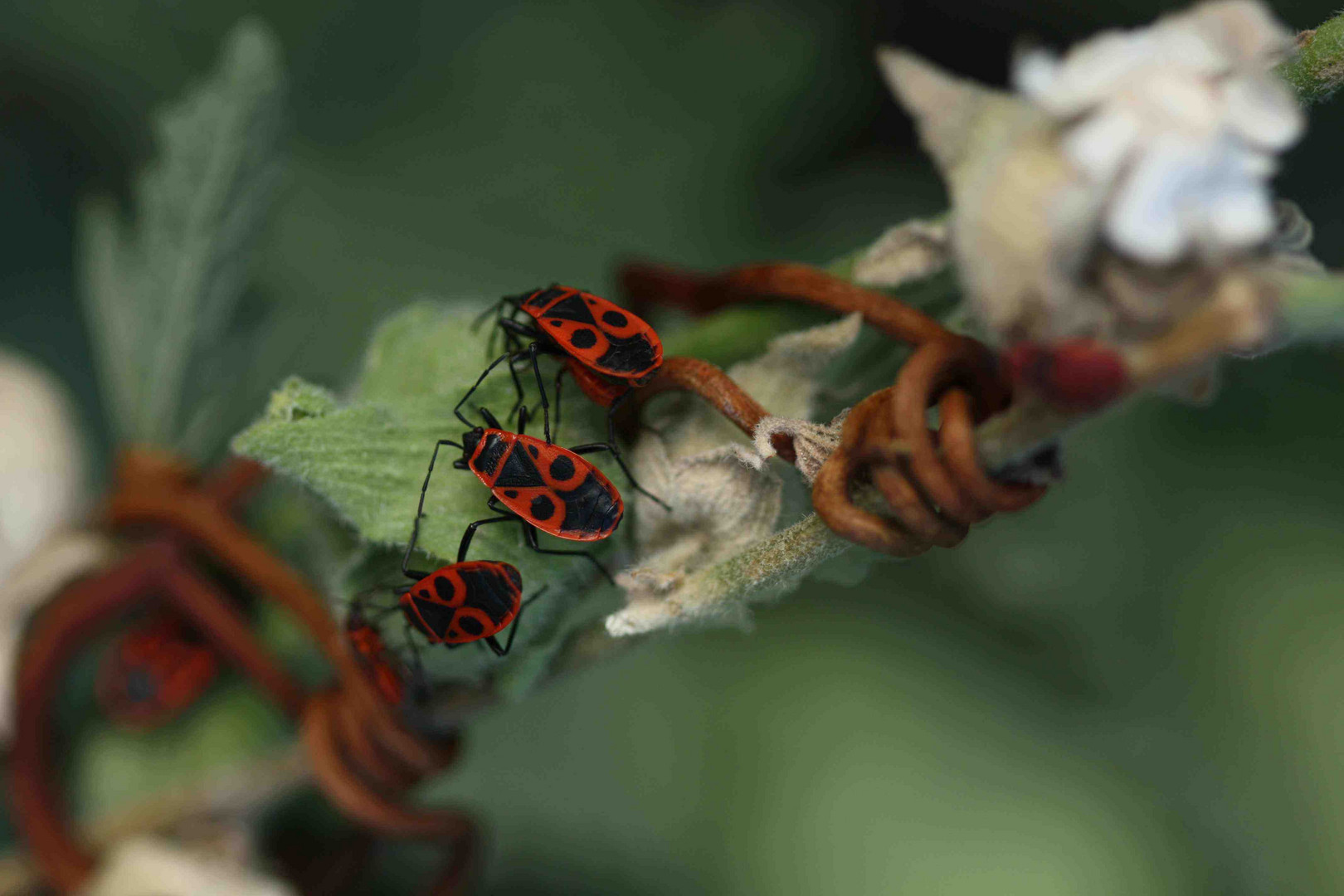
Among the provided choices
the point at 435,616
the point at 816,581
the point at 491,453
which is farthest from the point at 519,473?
the point at 816,581

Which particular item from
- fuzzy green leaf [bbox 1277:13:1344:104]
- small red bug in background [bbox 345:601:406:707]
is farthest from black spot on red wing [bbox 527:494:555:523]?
fuzzy green leaf [bbox 1277:13:1344:104]

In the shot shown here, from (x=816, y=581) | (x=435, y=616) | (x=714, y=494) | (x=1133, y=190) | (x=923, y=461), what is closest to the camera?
(x=1133, y=190)

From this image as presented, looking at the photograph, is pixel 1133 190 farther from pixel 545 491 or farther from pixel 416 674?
pixel 416 674

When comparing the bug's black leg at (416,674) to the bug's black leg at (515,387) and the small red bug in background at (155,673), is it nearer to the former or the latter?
the bug's black leg at (515,387)

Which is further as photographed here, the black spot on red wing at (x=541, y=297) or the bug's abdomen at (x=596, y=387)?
the black spot on red wing at (x=541, y=297)

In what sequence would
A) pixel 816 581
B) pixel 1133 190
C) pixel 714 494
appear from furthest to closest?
pixel 816 581 → pixel 714 494 → pixel 1133 190

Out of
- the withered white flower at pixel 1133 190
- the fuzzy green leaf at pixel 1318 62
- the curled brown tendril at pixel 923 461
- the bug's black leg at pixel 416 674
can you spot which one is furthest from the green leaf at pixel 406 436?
the fuzzy green leaf at pixel 1318 62

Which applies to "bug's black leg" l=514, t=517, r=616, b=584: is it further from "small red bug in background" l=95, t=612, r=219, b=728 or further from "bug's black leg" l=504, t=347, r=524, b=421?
"small red bug in background" l=95, t=612, r=219, b=728

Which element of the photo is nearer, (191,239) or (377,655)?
(377,655)
